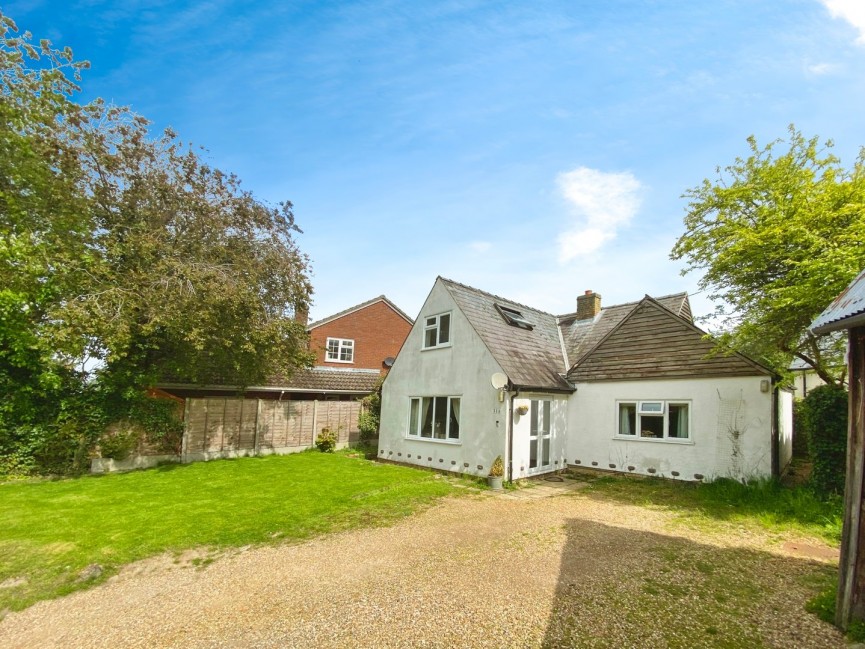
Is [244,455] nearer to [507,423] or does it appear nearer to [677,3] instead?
[507,423]

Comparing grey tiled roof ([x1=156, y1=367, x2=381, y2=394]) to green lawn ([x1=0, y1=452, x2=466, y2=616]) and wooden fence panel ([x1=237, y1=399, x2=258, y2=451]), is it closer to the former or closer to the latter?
wooden fence panel ([x1=237, y1=399, x2=258, y2=451])

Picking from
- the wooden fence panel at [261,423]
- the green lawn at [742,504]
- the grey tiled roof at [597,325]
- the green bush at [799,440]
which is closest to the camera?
the green lawn at [742,504]

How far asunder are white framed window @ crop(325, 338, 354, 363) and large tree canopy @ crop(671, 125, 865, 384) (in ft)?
70.6

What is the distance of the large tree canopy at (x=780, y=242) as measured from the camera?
875 centimetres

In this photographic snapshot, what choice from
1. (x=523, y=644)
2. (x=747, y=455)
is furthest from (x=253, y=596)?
(x=747, y=455)

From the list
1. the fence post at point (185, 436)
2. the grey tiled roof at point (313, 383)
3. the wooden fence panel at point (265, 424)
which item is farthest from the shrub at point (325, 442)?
the fence post at point (185, 436)

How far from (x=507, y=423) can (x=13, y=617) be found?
10.3 meters

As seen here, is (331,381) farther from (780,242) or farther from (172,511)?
(780,242)

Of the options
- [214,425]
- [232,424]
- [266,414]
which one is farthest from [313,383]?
[214,425]

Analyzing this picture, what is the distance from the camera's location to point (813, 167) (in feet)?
33.7

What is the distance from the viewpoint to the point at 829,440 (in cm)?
930

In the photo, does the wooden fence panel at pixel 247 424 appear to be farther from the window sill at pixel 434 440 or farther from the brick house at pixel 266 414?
the window sill at pixel 434 440

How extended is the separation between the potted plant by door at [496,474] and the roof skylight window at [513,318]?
221 inches

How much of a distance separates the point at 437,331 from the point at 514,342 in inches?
109
